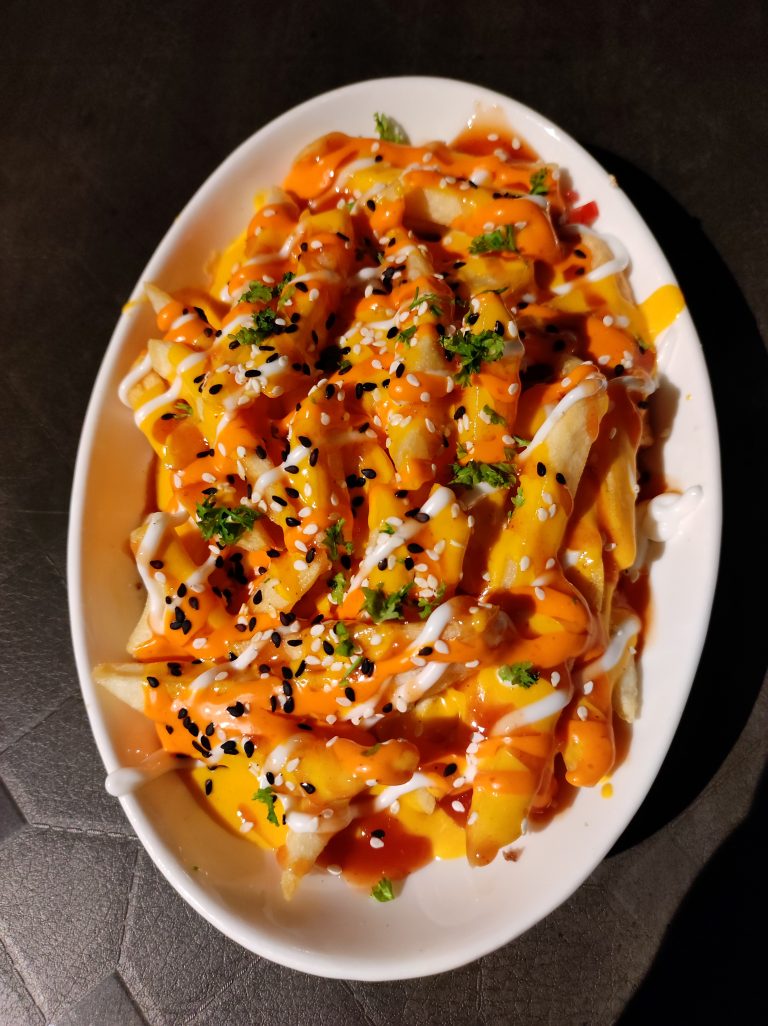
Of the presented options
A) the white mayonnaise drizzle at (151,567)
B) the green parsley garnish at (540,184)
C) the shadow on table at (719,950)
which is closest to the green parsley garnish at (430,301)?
the green parsley garnish at (540,184)

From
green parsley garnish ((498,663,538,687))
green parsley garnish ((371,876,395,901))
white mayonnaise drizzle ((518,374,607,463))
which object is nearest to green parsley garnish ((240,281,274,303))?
white mayonnaise drizzle ((518,374,607,463))

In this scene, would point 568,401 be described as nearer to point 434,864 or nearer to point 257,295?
point 257,295

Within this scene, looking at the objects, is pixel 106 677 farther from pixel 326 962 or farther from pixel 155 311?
pixel 155 311

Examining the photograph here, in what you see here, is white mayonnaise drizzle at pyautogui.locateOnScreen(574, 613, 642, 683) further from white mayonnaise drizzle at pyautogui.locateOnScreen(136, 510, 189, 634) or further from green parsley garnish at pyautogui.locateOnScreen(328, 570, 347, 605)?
white mayonnaise drizzle at pyautogui.locateOnScreen(136, 510, 189, 634)

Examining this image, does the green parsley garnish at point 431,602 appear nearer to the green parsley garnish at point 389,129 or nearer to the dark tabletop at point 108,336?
the dark tabletop at point 108,336

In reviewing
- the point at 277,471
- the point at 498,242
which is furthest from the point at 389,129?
the point at 277,471

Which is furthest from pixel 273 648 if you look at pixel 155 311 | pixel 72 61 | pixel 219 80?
pixel 72 61
